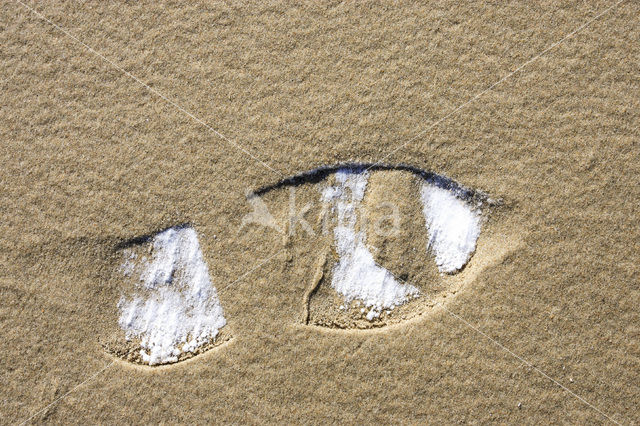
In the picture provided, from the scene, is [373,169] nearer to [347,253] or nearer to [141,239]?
[347,253]

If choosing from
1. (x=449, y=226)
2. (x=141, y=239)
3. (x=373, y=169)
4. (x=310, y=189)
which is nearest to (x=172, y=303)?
(x=141, y=239)

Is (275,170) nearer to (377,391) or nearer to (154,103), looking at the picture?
(154,103)

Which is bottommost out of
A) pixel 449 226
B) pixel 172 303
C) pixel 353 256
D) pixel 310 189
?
pixel 172 303

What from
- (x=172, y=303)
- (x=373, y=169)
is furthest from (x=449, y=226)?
(x=172, y=303)

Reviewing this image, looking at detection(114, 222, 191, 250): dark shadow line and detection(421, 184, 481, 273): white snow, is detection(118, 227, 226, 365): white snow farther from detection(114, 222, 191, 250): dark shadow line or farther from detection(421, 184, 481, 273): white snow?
detection(421, 184, 481, 273): white snow

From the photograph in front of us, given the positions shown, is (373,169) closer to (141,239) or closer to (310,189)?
(310,189)

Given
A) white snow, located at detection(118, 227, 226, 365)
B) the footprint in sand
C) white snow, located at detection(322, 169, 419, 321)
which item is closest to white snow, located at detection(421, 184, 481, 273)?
the footprint in sand

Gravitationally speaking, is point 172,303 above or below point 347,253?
below
